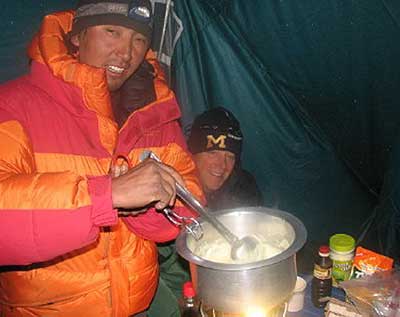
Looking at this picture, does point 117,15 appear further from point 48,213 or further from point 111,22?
point 48,213

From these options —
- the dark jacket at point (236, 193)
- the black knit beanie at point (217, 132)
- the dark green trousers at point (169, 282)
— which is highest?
the black knit beanie at point (217, 132)

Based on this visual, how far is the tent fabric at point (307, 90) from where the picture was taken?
211 cm

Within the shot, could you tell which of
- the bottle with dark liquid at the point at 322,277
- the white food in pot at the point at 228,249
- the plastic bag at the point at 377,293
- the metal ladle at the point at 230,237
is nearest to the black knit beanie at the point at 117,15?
the metal ladle at the point at 230,237

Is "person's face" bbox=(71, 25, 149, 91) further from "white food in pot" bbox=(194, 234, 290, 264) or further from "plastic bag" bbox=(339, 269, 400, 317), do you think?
"plastic bag" bbox=(339, 269, 400, 317)

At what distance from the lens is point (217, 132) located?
2.49 m

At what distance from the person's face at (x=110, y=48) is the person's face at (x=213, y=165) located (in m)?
0.98

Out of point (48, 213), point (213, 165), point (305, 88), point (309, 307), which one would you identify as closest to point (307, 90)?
point (305, 88)

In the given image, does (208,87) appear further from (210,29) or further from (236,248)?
(236,248)

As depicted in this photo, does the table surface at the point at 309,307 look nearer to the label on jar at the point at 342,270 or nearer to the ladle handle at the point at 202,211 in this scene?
the label on jar at the point at 342,270

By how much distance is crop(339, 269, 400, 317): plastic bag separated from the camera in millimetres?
1516

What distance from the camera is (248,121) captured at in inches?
105

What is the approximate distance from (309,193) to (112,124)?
162 cm

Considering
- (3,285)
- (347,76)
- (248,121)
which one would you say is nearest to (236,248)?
(3,285)

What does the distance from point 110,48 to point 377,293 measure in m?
1.14
